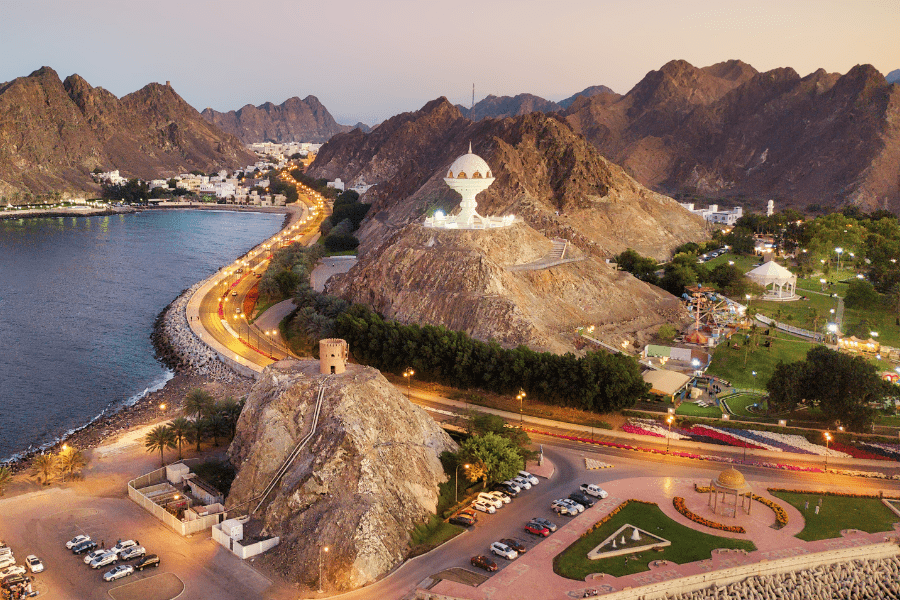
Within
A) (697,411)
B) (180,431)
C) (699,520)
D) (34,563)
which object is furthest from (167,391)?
(699,520)

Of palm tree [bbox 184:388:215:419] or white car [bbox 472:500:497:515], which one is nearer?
white car [bbox 472:500:497:515]

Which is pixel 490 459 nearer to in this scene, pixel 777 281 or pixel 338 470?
pixel 338 470

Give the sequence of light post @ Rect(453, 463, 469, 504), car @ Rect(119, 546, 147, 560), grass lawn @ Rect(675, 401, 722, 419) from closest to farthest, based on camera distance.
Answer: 1. car @ Rect(119, 546, 147, 560)
2. light post @ Rect(453, 463, 469, 504)
3. grass lawn @ Rect(675, 401, 722, 419)

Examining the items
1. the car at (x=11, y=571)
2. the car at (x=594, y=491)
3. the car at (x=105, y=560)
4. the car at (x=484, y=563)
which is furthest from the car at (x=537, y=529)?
the car at (x=11, y=571)

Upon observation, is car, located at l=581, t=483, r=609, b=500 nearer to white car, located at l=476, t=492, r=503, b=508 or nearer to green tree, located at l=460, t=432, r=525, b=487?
green tree, located at l=460, t=432, r=525, b=487

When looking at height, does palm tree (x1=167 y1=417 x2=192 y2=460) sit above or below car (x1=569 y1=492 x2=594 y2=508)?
below

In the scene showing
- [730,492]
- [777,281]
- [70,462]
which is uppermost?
[777,281]

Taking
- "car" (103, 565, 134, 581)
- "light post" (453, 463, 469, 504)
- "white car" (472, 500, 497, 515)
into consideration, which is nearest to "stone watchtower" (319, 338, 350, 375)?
"light post" (453, 463, 469, 504)

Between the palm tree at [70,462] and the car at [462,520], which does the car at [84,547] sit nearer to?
the palm tree at [70,462]

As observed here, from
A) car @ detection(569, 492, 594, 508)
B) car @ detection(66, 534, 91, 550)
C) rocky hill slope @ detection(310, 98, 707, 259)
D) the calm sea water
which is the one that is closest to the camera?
car @ detection(66, 534, 91, 550)
